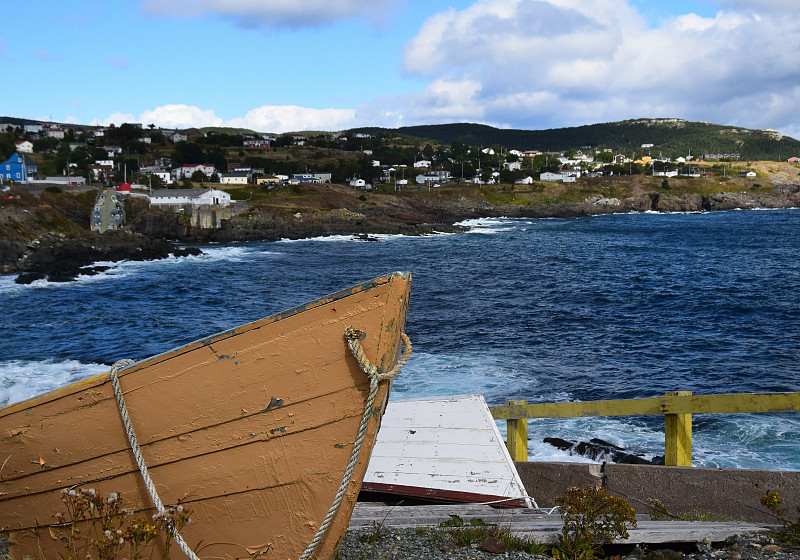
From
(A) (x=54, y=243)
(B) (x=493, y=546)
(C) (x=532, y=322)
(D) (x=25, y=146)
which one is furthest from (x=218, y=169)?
(B) (x=493, y=546)

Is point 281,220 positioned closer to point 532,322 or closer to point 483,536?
point 532,322

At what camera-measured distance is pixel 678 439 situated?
633 cm

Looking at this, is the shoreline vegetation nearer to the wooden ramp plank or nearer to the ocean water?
the ocean water

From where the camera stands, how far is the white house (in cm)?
7088

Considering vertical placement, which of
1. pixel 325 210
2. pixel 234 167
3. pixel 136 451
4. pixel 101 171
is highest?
pixel 234 167

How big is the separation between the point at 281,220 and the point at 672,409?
6947 centimetres

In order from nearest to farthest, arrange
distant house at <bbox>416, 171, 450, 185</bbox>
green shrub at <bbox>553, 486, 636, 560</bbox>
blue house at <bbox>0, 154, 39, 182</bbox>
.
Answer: green shrub at <bbox>553, 486, 636, 560</bbox>
blue house at <bbox>0, 154, 39, 182</bbox>
distant house at <bbox>416, 171, 450, 185</bbox>

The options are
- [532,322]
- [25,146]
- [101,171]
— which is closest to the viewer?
[532,322]

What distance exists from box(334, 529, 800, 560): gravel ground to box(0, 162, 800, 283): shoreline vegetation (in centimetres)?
3702

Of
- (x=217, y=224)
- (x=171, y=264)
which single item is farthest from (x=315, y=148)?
(x=171, y=264)

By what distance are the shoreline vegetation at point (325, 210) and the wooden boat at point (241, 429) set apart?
3651cm

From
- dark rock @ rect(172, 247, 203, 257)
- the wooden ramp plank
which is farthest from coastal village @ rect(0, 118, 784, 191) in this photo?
the wooden ramp plank

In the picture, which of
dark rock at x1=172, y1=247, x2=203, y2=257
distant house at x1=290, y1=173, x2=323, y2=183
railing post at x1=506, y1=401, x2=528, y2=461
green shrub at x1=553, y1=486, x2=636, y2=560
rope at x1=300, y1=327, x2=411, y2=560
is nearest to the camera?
rope at x1=300, y1=327, x2=411, y2=560

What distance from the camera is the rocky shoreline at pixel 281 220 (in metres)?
44.1
